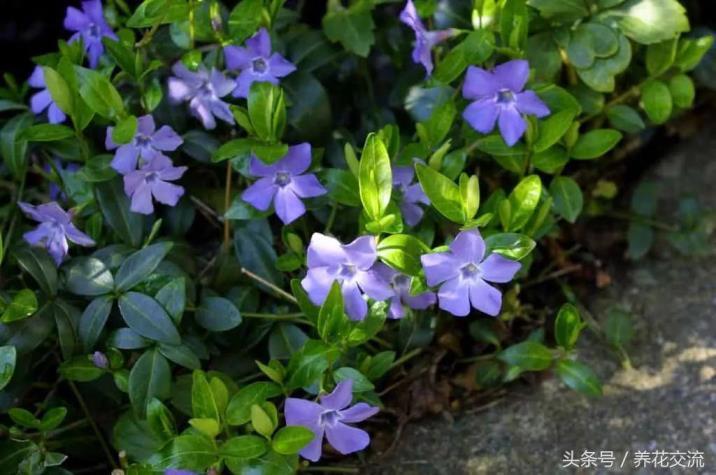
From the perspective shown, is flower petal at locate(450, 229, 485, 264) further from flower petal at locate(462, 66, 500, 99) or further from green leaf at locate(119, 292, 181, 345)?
green leaf at locate(119, 292, 181, 345)

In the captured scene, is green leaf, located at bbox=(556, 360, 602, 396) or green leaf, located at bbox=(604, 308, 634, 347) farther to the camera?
green leaf, located at bbox=(604, 308, 634, 347)

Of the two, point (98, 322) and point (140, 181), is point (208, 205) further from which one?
point (98, 322)

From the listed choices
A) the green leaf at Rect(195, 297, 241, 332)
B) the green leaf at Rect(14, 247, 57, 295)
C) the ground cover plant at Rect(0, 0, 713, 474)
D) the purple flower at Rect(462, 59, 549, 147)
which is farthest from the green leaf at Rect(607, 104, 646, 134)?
the green leaf at Rect(14, 247, 57, 295)

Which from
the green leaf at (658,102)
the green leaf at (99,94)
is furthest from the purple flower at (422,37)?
the green leaf at (99,94)

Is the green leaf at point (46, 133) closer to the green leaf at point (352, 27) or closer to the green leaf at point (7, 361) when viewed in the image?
the green leaf at point (7, 361)

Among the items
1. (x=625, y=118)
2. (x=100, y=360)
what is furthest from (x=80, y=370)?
(x=625, y=118)

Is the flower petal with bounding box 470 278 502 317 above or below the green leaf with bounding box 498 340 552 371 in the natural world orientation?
above

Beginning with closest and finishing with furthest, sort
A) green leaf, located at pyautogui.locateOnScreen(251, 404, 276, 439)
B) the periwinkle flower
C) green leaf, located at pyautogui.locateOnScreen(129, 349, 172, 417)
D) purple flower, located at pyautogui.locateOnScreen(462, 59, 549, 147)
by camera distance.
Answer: green leaf, located at pyautogui.locateOnScreen(251, 404, 276, 439) → green leaf, located at pyautogui.locateOnScreen(129, 349, 172, 417) → purple flower, located at pyautogui.locateOnScreen(462, 59, 549, 147) → the periwinkle flower

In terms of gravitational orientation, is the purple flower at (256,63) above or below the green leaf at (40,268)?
above
